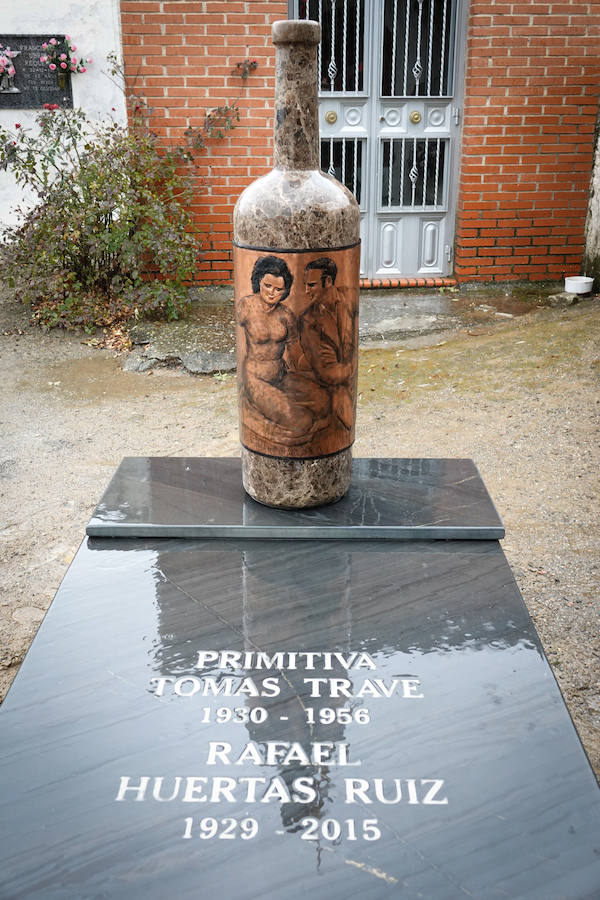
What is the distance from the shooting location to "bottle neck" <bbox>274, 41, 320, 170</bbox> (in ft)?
5.84

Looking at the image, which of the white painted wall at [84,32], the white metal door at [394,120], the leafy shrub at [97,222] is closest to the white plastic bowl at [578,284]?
the white metal door at [394,120]

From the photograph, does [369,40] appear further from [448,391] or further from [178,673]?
[178,673]

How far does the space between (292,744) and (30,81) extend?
609 cm

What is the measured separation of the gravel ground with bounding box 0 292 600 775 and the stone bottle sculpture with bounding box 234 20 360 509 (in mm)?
1250

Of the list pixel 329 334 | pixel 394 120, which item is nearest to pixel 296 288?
pixel 329 334

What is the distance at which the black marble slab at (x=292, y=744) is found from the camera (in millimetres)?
1077

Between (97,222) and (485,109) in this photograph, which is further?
(485,109)

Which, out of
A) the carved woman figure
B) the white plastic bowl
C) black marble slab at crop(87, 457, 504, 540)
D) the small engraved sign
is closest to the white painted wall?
the small engraved sign

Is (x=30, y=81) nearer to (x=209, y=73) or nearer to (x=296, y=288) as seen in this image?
(x=209, y=73)

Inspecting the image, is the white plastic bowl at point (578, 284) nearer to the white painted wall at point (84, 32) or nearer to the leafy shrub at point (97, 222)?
the leafy shrub at point (97, 222)

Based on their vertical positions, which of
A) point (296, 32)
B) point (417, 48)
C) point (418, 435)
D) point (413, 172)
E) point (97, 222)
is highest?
point (417, 48)

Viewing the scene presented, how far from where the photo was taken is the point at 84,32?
598 cm

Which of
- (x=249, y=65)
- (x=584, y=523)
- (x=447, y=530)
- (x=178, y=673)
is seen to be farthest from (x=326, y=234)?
(x=249, y=65)

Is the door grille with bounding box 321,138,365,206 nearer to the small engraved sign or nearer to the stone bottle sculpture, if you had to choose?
the small engraved sign
